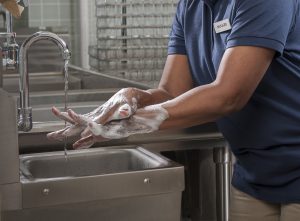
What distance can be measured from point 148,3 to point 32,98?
97 centimetres

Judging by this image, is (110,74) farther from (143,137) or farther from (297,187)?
(297,187)

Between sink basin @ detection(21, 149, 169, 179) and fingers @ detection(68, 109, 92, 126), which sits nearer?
fingers @ detection(68, 109, 92, 126)

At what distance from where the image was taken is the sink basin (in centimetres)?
161

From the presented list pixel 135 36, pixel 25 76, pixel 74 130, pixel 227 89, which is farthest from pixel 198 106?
pixel 135 36

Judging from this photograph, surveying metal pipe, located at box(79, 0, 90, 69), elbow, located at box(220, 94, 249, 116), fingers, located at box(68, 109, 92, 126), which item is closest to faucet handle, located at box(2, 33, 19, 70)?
fingers, located at box(68, 109, 92, 126)

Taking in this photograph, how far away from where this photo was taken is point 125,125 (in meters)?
1.36

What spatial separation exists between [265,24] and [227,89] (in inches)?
6.5

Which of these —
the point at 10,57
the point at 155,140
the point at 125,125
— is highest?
the point at 10,57

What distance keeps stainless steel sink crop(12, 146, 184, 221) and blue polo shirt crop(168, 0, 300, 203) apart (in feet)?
0.63

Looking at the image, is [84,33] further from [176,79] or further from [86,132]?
[86,132]

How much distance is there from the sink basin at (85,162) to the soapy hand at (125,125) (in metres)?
0.24

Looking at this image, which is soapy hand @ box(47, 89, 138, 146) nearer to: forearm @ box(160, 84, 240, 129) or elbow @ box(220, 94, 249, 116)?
forearm @ box(160, 84, 240, 129)

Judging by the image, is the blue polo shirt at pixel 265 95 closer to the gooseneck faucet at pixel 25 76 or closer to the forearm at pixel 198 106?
the forearm at pixel 198 106

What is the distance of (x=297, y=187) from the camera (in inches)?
57.3
